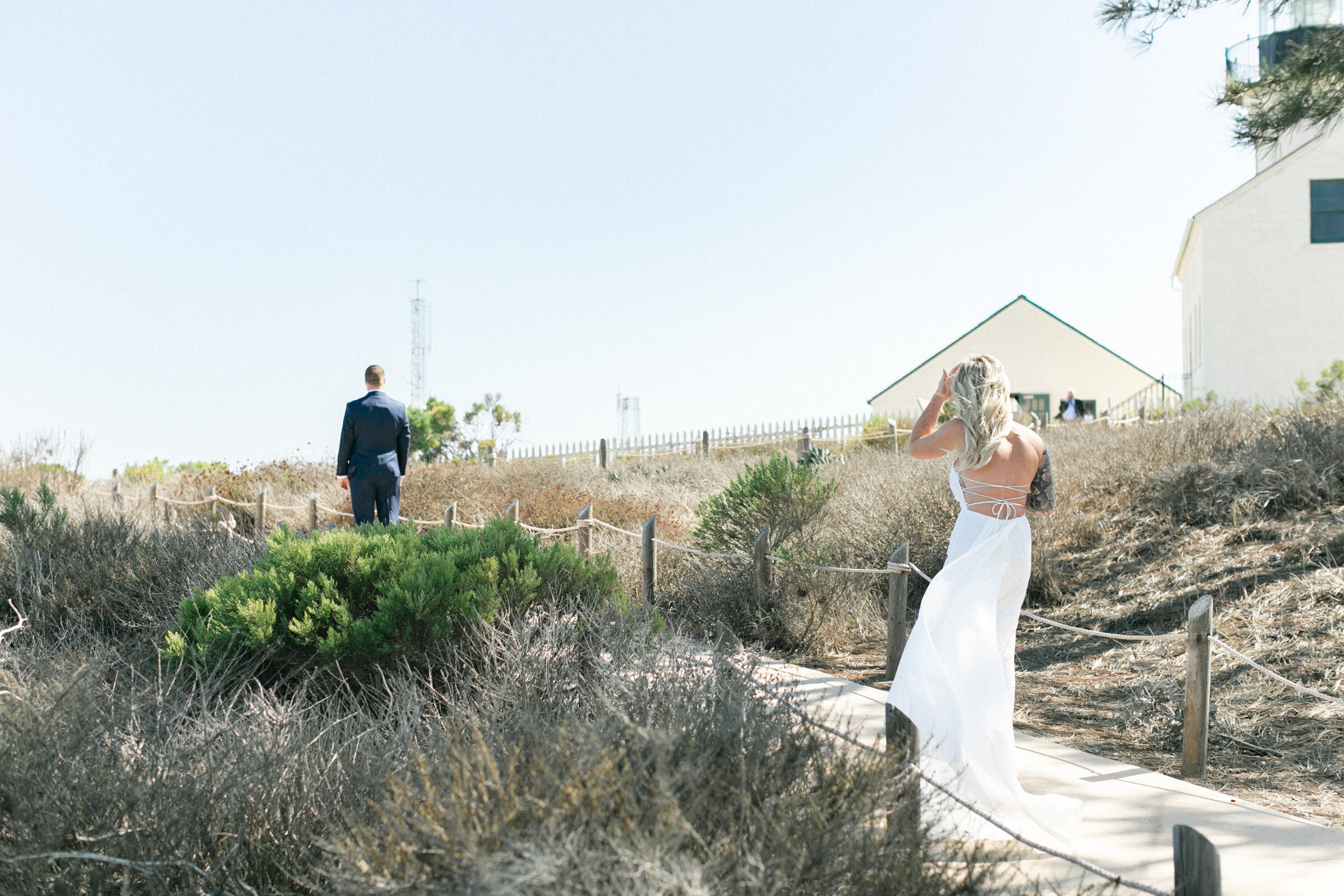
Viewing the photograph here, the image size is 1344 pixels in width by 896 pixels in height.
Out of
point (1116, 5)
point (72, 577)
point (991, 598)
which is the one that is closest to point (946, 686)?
point (991, 598)

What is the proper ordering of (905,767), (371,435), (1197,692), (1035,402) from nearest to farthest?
(905,767), (1197,692), (371,435), (1035,402)

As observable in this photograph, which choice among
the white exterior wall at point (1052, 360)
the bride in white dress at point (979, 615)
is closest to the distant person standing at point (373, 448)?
the bride in white dress at point (979, 615)

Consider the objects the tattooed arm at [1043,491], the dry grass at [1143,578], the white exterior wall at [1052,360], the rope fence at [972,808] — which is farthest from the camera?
the white exterior wall at [1052,360]

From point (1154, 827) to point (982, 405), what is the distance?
73.2 inches

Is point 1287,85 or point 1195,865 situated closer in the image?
point 1195,865

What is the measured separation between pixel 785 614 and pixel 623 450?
17426 millimetres

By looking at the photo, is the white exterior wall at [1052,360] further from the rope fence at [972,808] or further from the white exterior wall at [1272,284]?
the rope fence at [972,808]

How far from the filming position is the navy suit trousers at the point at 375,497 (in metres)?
8.70

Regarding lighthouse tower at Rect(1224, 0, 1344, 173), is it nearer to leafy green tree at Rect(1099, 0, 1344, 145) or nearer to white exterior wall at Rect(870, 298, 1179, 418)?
leafy green tree at Rect(1099, 0, 1344, 145)

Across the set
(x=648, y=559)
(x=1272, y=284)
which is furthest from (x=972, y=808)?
(x=1272, y=284)

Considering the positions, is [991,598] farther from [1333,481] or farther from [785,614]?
[1333,481]

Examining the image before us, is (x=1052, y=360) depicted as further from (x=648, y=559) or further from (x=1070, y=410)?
(x=648, y=559)

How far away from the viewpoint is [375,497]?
896 centimetres

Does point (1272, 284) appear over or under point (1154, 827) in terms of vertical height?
over
